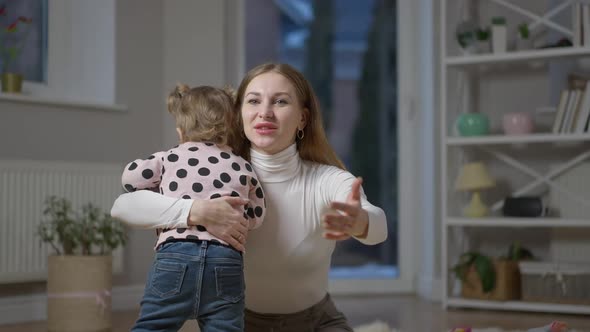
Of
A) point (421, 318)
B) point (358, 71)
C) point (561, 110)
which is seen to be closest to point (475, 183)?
point (561, 110)


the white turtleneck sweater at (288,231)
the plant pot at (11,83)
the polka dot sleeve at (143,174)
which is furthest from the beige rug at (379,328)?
the plant pot at (11,83)

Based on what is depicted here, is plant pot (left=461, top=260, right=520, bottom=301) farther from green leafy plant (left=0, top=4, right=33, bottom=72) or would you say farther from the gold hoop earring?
green leafy plant (left=0, top=4, right=33, bottom=72)

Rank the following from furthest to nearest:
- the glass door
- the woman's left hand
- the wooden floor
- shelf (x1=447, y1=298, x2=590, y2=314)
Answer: the glass door → shelf (x1=447, y1=298, x2=590, y2=314) → the wooden floor → the woman's left hand

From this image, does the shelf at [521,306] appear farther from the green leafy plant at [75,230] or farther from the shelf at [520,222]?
the green leafy plant at [75,230]

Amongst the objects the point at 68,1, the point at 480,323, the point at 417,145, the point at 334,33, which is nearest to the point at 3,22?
the point at 68,1

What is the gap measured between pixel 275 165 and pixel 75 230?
1.50 metres

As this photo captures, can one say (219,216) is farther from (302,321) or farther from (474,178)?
(474,178)

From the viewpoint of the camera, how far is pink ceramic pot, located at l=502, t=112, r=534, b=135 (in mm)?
3428

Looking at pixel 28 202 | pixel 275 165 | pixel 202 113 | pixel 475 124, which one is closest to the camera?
pixel 202 113

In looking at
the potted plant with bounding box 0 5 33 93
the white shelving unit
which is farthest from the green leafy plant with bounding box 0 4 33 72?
the white shelving unit

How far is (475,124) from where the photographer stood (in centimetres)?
346

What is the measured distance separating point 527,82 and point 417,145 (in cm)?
65

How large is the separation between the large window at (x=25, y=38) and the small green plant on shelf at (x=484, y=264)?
2.15 metres

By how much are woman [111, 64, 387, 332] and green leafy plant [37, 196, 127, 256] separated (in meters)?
1.38
